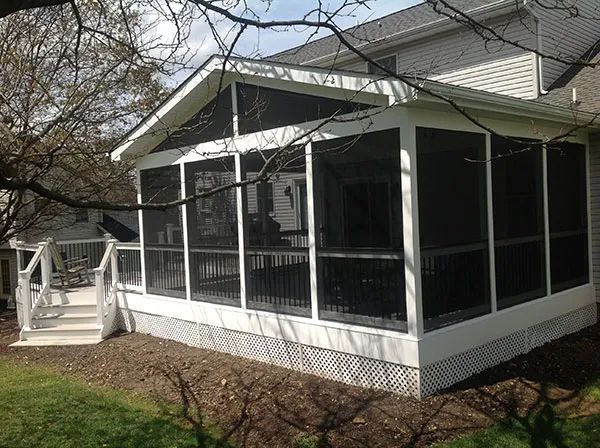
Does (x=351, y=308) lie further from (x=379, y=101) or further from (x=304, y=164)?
(x=379, y=101)

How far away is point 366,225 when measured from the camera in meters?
7.36

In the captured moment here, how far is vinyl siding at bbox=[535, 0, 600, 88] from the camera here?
1080 centimetres

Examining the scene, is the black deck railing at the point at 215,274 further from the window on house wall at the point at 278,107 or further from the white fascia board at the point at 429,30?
the white fascia board at the point at 429,30

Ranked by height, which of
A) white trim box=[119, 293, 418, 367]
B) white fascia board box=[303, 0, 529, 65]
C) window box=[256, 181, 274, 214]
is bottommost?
white trim box=[119, 293, 418, 367]

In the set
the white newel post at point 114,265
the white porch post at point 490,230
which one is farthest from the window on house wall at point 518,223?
the white newel post at point 114,265

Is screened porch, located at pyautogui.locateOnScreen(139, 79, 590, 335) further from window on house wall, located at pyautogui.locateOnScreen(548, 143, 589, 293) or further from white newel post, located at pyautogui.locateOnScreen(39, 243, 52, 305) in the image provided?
white newel post, located at pyautogui.locateOnScreen(39, 243, 52, 305)

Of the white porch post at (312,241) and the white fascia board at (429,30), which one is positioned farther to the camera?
the white fascia board at (429,30)

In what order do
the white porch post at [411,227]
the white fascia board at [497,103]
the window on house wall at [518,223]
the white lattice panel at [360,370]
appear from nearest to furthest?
the white fascia board at [497,103] → the white porch post at [411,227] → the white lattice panel at [360,370] → the window on house wall at [518,223]

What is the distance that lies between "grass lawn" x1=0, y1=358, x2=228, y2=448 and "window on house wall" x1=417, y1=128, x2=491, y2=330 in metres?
3.00

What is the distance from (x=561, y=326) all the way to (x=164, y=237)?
6.56 meters

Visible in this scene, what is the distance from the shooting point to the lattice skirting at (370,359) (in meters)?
6.16

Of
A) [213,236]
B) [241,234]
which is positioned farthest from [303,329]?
[213,236]

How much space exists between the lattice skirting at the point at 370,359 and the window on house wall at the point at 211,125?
9.47 ft

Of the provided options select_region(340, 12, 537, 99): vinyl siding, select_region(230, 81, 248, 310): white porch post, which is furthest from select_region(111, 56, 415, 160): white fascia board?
select_region(340, 12, 537, 99): vinyl siding
